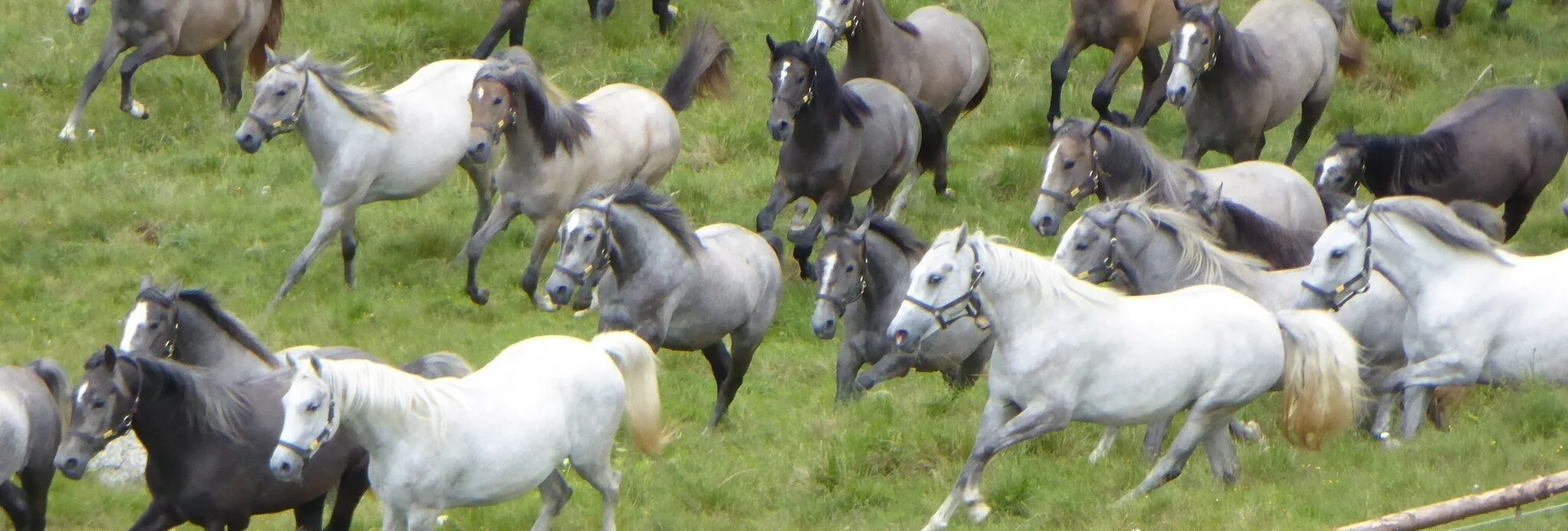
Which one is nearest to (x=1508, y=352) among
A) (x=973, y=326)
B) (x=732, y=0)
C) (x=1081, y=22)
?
(x=973, y=326)

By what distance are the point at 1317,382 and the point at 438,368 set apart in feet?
12.6

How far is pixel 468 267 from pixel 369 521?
12.2 ft

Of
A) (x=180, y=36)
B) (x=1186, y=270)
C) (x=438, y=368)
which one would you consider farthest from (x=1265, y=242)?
(x=180, y=36)

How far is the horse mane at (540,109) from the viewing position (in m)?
11.1

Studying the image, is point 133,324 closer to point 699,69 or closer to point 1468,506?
point 1468,506

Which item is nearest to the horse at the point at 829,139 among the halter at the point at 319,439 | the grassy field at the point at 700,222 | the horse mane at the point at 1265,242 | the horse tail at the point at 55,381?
the grassy field at the point at 700,222

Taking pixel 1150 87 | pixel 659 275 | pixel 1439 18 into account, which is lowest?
pixel 1439 18

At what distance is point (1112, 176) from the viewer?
34.2 feet

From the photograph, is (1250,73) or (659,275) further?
(1250,73)

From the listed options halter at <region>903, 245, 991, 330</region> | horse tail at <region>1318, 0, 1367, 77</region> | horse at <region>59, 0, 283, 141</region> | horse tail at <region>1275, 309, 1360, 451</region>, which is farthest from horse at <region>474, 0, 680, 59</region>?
horse tail at <region>1275, 309, 1360, 451</region>

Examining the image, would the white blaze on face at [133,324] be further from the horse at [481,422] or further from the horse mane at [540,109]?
the horse mane at [540,109]

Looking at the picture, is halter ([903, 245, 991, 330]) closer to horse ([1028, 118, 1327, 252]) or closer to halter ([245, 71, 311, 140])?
horse ([1028, 118, 1327, 252])

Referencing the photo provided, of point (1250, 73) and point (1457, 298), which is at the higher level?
point (1457, 298)

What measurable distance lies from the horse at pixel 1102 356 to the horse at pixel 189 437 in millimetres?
2615
